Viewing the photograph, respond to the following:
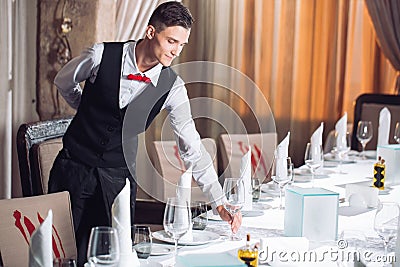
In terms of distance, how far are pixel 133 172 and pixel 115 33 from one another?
4.92ft

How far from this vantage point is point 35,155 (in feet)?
9.09

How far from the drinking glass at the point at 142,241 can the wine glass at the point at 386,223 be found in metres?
0.65

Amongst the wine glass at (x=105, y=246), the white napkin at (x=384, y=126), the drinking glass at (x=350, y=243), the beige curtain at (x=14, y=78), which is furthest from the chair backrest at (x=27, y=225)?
the white napkin at (x=384, y=126)

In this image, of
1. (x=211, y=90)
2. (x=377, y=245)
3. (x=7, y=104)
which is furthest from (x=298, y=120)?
(x=377, y=245)

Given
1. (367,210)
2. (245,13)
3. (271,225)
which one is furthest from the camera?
(245,13)

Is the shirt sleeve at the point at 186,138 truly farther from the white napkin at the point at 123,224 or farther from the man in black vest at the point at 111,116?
the white napkin at the point at 123,224

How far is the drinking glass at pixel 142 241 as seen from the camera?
190cm

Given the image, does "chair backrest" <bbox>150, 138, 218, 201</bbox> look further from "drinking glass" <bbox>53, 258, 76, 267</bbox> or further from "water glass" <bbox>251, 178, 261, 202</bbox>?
"drinking glass" <bbox>53, 258, 76, 267</bbox>

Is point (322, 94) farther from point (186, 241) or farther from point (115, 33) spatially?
point (186, 241)

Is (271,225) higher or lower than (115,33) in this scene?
lower

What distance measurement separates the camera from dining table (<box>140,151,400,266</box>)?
6.63 feet

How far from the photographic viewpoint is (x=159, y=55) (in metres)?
2.55

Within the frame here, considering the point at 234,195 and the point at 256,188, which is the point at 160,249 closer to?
the point at 234,195

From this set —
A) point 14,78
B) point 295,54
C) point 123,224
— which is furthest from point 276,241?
point 295,54
